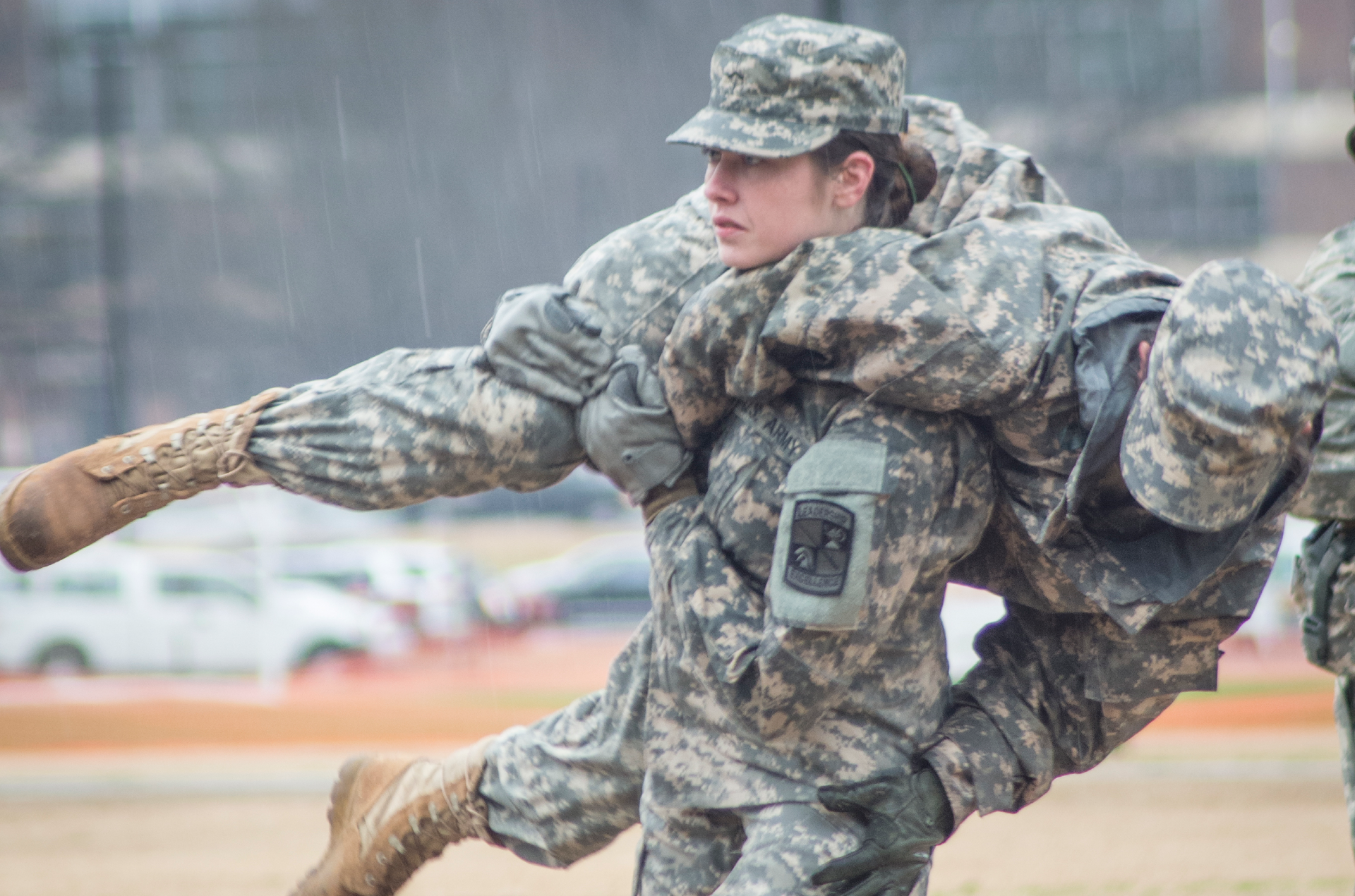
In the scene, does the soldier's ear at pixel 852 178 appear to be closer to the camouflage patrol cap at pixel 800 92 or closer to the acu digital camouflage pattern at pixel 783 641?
the camouflage patrol cap at pixel 800 92

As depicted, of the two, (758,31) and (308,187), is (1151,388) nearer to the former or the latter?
(758,31)

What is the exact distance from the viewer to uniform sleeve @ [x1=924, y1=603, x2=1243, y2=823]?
6.85 ft

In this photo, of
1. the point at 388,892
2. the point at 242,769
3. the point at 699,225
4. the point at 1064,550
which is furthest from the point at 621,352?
the point at 242,769

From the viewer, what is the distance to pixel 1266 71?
6.67 meters

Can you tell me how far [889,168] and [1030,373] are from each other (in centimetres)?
43

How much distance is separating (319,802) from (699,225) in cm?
460

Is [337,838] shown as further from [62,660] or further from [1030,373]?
[62,660]

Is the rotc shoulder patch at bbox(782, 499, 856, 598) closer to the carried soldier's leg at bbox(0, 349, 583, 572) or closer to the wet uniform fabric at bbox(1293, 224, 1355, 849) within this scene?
the carried soldier's leg at bbox(0, 349, 583, 572)

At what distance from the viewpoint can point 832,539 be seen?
1839 millimetres

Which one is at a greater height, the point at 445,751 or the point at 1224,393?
the point at 1224,393

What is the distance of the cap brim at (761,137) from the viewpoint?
1917 mm

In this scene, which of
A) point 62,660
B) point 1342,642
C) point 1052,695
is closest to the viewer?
point 1052,695

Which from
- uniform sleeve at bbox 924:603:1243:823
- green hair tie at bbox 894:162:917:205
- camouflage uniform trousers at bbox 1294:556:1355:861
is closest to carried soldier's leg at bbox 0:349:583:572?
green hair tie at bbox 894:162:917:205

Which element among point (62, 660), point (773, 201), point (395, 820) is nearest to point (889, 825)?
point (773, 201)
